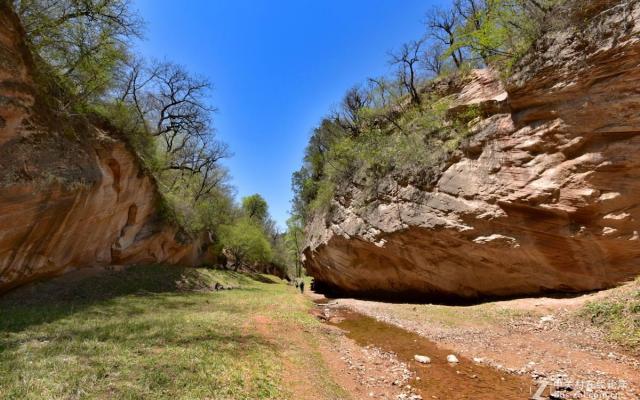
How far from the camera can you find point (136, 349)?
685 centimetres

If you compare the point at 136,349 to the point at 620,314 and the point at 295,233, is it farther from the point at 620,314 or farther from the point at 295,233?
the point at 295,233

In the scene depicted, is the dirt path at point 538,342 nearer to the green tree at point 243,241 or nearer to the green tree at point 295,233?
the green tree at point 243,241

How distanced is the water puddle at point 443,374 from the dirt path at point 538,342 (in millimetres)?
452

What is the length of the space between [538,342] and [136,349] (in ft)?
36.3

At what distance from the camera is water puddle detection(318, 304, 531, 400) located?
6672mm

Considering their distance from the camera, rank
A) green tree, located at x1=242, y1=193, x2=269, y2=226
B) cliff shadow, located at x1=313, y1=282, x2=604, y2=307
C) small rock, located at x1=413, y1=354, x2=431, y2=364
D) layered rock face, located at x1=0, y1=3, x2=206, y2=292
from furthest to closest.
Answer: green tree, located at x1=242, y1=193, x2=269, y2=226 < cliff shadow, located at x1=313, y1=282, x2=604, y2=307 < layered rock face, located at x1=0, y1=3, x2=206, y2=292 < small rock, located at x1=413, y1=354, x2=431, y2=364

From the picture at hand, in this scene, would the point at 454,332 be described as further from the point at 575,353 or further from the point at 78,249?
the point at 78,249

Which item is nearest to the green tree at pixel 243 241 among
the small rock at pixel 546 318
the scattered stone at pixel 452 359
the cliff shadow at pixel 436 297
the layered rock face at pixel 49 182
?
the cliff shadow at pixel 436 297

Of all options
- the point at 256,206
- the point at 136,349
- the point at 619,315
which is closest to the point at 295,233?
the point at 256,206

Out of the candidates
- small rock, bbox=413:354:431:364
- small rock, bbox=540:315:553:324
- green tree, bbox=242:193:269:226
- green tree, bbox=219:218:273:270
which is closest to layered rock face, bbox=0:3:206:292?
small rock, bbox=413:354:431:364

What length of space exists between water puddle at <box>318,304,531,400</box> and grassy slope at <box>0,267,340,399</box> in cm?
227

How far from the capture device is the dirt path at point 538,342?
6762mm

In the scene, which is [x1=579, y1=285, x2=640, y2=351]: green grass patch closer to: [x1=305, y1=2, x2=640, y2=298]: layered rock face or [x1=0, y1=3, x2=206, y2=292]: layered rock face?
[x1=305, y1=2, x2=640, y2=298]: layered rock face

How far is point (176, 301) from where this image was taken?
49.0ft
